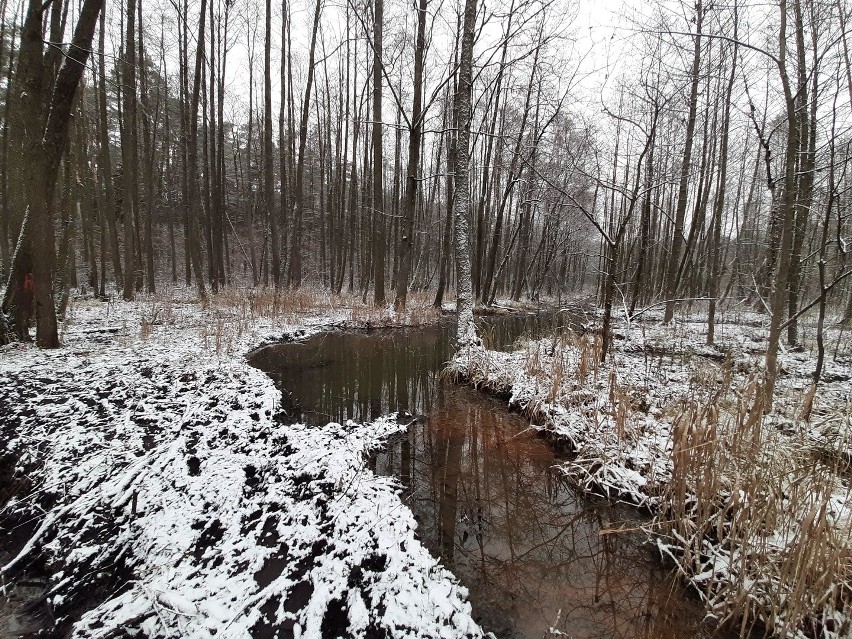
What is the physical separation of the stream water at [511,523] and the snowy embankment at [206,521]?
1.00ft

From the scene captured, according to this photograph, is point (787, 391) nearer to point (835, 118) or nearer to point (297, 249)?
point (835, 118)

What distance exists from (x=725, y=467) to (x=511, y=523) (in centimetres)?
169

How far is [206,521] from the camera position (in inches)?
90.9

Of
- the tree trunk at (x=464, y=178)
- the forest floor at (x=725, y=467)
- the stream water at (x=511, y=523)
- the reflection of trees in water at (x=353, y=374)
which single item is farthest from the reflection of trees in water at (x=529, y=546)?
the tree trunk at (x=464, y=178)

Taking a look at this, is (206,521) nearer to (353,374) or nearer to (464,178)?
(353,374)

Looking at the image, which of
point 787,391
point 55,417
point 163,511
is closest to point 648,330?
point 787,391

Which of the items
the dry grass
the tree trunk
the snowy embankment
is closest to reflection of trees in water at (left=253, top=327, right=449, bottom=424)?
the snowy embankment

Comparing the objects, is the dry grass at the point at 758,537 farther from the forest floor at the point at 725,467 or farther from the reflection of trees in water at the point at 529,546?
the reflection of trees in water at the point at 529,546

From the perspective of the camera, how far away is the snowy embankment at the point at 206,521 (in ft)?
5.64

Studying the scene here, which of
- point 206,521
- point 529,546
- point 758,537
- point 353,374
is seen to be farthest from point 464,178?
point 206,521

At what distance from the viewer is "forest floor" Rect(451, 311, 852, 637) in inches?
69.1

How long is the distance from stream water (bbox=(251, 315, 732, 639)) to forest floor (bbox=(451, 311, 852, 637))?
217mm

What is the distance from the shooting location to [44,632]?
1.62 meters

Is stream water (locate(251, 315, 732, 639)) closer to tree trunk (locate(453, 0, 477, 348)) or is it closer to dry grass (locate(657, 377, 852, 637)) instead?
dry grass (locate(657, 377, 852, 637))
